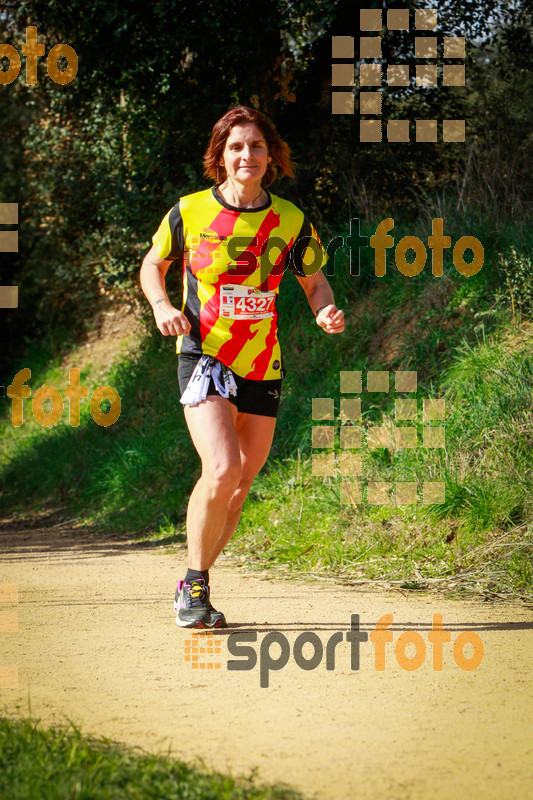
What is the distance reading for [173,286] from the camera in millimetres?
10180

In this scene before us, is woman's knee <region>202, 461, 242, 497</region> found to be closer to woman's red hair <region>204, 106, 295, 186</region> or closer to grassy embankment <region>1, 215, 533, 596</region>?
woman's red hair <region>204, 106, 295, 186</region>

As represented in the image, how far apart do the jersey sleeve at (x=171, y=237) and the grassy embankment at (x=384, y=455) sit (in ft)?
7.73

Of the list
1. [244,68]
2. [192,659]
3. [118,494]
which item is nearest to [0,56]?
[244,68]

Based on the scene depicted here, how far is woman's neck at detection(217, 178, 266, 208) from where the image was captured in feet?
14.1

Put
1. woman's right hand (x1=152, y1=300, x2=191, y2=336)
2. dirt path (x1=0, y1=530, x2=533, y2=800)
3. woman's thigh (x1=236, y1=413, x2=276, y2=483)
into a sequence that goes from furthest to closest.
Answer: woman's thigh (x1=236, y1=413, x2=276, y2=483)
woman's right hand (x1=152, y1=300, x2=191, y2=336)
dirt path (x1=0, y1=530, x2=533, y2=800)

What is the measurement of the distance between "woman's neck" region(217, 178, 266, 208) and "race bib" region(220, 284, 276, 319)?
1.38 ft

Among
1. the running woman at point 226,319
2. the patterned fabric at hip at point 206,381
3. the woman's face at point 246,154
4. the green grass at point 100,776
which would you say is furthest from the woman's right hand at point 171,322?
the green grass at point 100,776

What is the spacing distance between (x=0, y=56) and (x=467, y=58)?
20.7ft

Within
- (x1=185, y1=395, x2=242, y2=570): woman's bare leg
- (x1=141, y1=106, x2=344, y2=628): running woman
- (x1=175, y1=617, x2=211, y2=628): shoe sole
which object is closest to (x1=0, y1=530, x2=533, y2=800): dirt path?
(x1=175, y1=617, x2=211, y2=628): shoe sole

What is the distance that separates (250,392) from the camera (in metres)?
4.32

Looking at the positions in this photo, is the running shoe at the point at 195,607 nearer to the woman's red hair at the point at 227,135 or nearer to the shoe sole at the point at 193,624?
the shoe sole at the point at 193,624

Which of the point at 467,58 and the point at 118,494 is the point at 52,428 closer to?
the point at 118,494

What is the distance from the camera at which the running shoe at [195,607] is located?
4.16 meters

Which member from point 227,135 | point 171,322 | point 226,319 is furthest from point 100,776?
point 227,135
